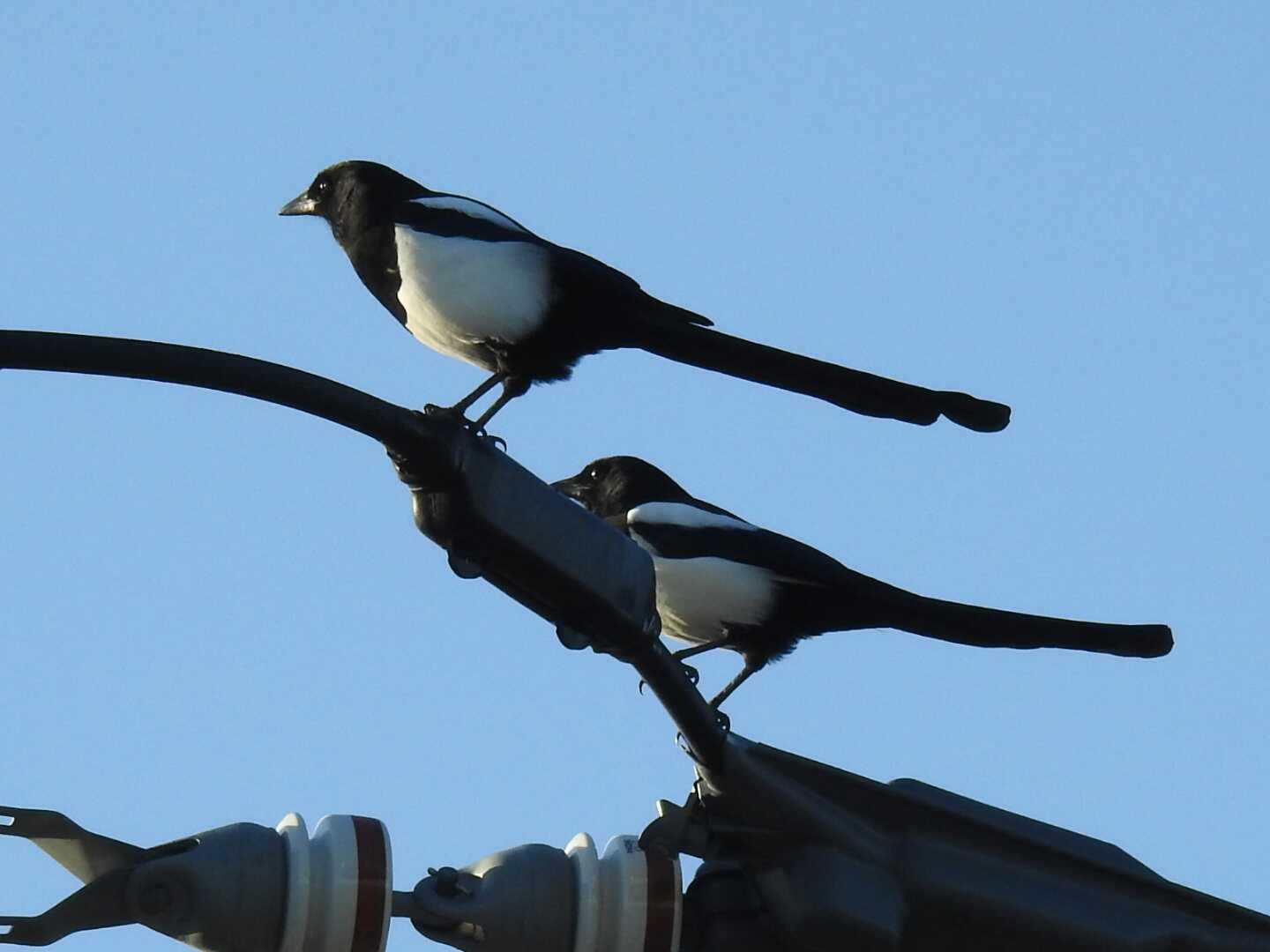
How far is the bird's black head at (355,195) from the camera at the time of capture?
16.2ft

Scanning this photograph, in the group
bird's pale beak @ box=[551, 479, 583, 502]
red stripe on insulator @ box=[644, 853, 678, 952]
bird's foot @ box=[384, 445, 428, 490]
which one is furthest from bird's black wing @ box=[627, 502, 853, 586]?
bird's foot @ box=[384, 445, 428, 490]

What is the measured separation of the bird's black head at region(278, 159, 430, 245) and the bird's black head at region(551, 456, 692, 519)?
1.23 metres

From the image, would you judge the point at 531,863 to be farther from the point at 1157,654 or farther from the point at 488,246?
the point at 488,246

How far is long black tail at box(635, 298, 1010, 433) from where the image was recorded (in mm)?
3623

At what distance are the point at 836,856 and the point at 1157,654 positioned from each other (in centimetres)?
85

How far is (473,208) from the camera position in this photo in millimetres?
4691

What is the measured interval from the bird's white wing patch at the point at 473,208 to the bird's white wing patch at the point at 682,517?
1269 mm

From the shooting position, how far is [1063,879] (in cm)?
340

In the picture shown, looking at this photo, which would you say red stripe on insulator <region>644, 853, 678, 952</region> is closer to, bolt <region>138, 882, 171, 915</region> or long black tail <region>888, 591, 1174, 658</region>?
bolt <region>138, 882, 171, 915</region>

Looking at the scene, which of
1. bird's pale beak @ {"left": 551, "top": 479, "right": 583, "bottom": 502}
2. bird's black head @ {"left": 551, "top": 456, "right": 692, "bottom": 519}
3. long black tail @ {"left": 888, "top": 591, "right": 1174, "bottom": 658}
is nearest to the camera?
long black tail @ {"left": 888, "top": 591, "right": 1174, "bottom": 658}

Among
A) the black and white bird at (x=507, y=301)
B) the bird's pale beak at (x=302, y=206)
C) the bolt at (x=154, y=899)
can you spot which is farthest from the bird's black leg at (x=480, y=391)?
the bolt at (x=154, y=899)

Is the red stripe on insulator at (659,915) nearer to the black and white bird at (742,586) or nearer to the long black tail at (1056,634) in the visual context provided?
the long black tail at (1056,634)

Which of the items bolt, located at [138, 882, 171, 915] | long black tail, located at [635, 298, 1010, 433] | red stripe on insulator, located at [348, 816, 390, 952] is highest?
long black tail, located at [635, 298, 1010, 433]

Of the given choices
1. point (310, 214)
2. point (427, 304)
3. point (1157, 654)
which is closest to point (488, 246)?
point (427, 304)
